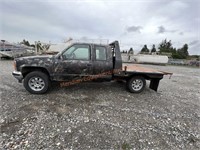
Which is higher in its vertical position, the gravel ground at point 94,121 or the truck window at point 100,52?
the truck window at point 100,52

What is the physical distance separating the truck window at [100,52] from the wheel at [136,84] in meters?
1.42

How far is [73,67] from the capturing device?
169 inches

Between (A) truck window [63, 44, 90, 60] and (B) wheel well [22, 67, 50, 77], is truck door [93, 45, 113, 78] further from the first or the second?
(B) wheel well [22, 67, 50, 77]

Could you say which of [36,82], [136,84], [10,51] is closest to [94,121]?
[36,82]

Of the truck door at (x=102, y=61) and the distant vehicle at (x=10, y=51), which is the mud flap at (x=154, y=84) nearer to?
the truck door at (x=102, y=61)

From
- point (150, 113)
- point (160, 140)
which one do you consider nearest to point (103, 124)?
point (160, 140)

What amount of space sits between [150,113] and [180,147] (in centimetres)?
122

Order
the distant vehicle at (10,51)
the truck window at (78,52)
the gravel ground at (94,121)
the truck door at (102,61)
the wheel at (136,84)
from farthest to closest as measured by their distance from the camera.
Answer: the distant vehicle at (10,51) → the wheel at (136,84) → the truck door at (102,61) → the truck window at (78,52) → the gravel ground at (94,121)

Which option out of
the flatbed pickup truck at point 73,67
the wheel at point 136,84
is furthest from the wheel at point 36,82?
the wheel at point 136,84

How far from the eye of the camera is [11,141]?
2234 millimetres

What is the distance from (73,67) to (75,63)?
0.15 metres

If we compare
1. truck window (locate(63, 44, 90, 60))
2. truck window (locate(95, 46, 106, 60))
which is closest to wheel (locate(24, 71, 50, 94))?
truck window (locate(63, 44, 90, 60))

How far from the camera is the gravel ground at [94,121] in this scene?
2344 millimetres

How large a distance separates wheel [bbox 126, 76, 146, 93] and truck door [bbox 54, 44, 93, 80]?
163cm
